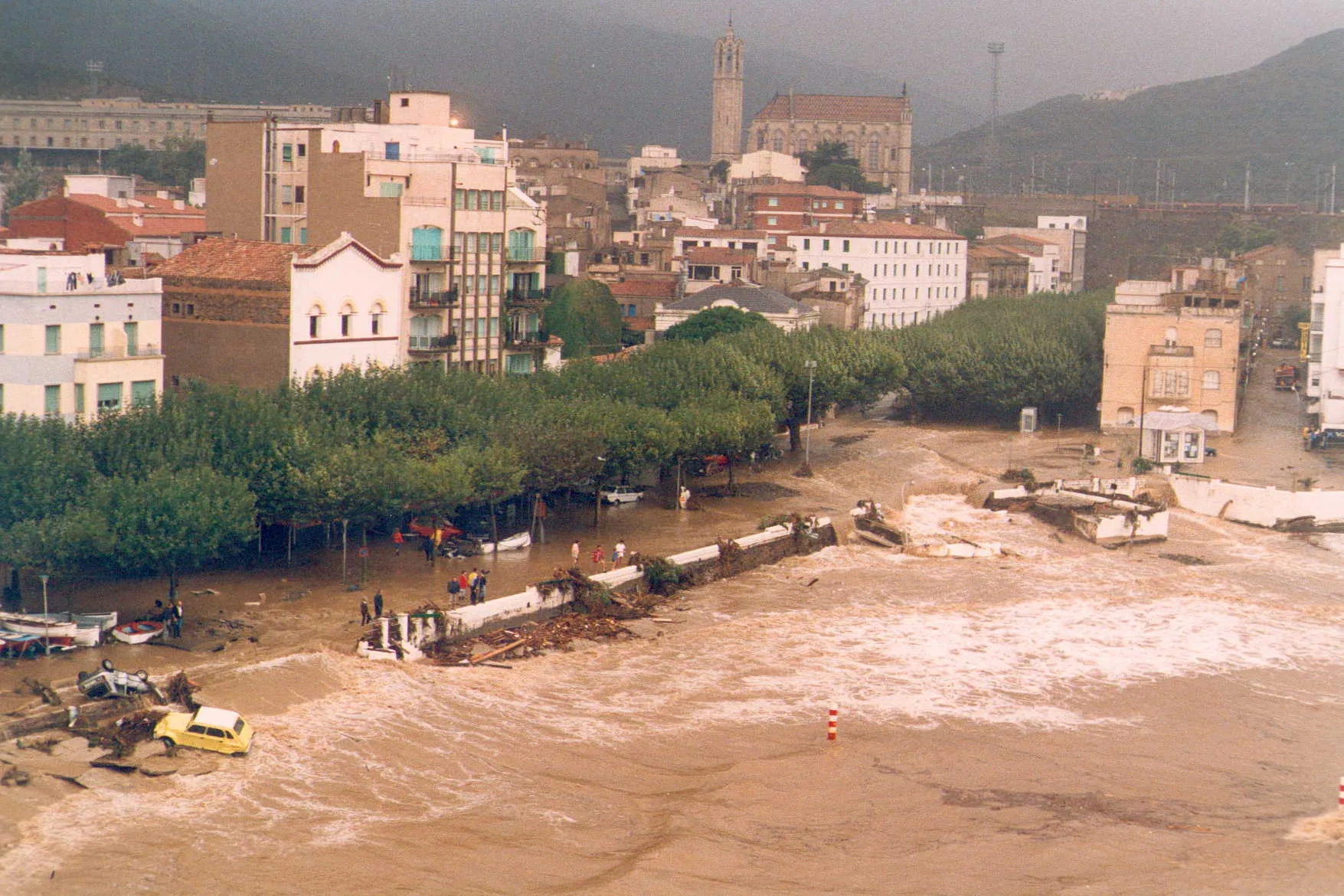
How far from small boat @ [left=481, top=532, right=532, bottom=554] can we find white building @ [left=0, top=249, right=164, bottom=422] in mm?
7975

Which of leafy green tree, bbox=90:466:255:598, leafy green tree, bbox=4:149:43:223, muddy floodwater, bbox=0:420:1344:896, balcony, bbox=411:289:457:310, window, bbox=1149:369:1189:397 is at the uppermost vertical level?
leafy green tree, bbox=4:149:43:223

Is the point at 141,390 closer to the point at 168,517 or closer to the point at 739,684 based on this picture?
the point at 168,517

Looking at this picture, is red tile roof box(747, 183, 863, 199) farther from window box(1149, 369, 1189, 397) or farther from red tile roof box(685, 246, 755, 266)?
window box(1149, 369, 1189, 397)

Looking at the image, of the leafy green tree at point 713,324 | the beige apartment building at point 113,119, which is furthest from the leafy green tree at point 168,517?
the beige apartment building at point 113,119

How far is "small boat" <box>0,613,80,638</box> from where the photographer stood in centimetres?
2778

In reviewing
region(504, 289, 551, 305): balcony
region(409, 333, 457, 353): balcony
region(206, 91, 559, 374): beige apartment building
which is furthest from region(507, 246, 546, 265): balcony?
region(409, 333, 457, 353): balcony

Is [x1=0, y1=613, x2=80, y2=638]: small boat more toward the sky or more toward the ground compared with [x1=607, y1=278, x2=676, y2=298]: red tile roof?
more toward the ground

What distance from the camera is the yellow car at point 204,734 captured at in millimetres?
23609

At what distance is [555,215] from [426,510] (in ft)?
194

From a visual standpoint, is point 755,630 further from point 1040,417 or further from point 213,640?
point 1040,417

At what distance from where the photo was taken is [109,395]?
120ft

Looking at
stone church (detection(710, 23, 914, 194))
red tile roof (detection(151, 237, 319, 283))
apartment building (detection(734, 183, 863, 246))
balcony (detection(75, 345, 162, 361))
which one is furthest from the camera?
stone church (detection(710, 23, 914, 194))

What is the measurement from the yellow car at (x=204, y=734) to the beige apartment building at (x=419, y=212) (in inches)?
951

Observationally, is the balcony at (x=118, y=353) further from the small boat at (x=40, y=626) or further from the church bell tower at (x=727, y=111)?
the church bell tower at (x=727, y=111)
